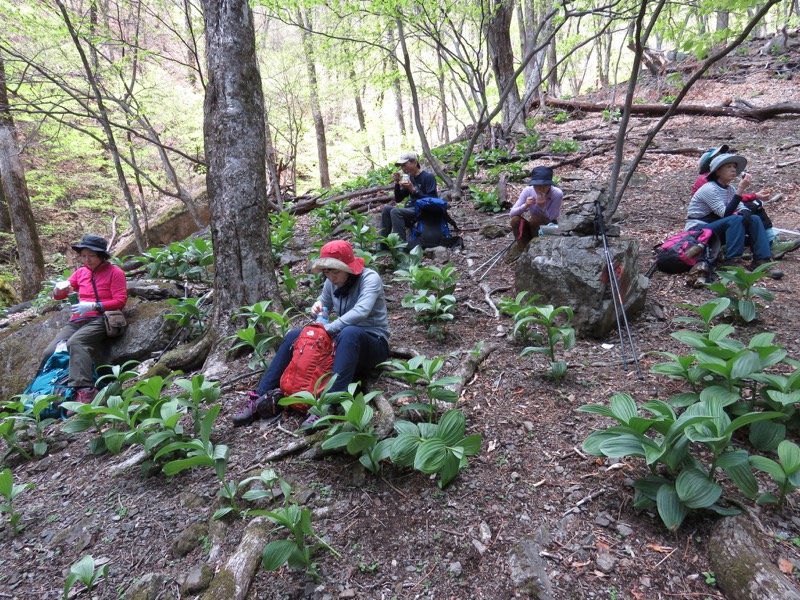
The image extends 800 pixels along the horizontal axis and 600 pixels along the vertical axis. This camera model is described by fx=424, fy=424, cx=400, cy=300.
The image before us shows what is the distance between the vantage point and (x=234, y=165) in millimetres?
4102

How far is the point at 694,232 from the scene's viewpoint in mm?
4637

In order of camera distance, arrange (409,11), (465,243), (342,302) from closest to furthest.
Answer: (342,302) < (465,243) < (409,11)

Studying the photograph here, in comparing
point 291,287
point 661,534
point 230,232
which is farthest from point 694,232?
point 230,232

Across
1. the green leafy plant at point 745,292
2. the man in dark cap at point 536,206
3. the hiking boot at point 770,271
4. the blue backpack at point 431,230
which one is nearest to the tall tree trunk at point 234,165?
the blue backpack at point 431,230

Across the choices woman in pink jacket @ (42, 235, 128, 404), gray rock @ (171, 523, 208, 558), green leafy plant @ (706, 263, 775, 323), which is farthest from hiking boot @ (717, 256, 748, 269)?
woman in pink jacket @ (42, 235, 128, 404)

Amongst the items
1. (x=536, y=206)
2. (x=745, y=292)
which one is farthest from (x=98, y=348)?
(x=745, y=292)

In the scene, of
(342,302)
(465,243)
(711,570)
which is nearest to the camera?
(711,570)

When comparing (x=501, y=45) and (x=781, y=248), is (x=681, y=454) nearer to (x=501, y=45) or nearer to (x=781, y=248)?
(x=781, y=248)

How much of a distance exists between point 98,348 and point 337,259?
3.41 m

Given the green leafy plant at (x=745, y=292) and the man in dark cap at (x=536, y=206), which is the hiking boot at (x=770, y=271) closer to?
the green leafy plant at (x=745, y=292)

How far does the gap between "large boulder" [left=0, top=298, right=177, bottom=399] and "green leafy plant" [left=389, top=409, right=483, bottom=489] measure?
3894mm

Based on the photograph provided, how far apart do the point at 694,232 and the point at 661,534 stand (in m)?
3.81

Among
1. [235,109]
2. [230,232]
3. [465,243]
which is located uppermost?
[235,109]

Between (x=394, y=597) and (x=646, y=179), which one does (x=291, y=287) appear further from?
(x=646, y=179)
